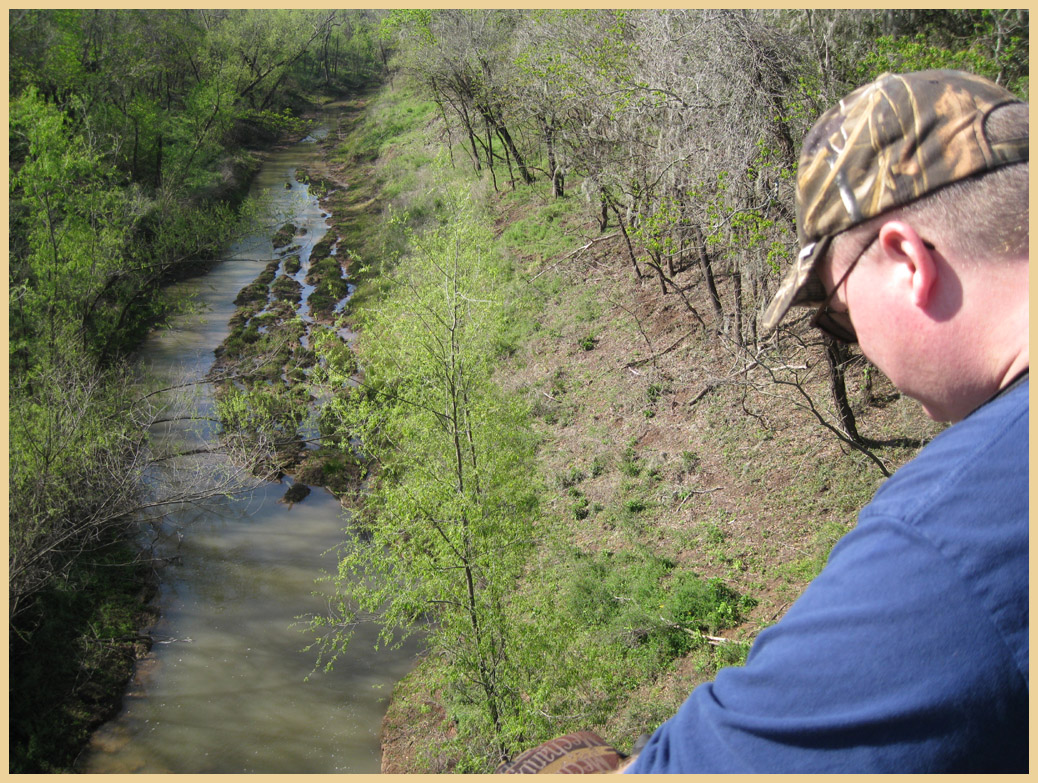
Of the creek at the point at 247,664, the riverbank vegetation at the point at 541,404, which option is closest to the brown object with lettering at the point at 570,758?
the riverbank vegetation at the point at 541,404

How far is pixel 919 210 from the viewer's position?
3.01 ft

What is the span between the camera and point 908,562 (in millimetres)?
758

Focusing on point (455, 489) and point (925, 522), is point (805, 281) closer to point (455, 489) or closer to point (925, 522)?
point (925, 522)

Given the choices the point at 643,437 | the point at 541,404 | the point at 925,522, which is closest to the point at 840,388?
the point at 643,437

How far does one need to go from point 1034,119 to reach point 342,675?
12882mm

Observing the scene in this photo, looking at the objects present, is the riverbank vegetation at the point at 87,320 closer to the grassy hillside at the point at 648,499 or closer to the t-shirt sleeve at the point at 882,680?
the grassy hillside at the point at 648,499

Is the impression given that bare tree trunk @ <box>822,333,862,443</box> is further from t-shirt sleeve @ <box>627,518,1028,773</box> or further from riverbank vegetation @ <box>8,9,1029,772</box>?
t-shirt sleeve @ <box>627,518,1028,773</box>

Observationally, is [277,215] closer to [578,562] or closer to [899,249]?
[578,562]

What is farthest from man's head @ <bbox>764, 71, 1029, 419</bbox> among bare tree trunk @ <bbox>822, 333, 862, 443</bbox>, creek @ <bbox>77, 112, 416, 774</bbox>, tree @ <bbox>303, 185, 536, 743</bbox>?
creek @ <bbox>77, 112, 416, 774</bbox>

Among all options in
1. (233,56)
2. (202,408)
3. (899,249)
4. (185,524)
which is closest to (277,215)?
(233,56)

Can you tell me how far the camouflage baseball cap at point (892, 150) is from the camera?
901 mm

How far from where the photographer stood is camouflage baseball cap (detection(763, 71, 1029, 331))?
2.96ft

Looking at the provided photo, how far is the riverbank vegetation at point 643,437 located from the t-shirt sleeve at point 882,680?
21.2ft

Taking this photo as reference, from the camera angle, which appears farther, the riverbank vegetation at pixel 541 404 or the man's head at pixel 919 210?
the riverbank vegetation at pixel 541 404
